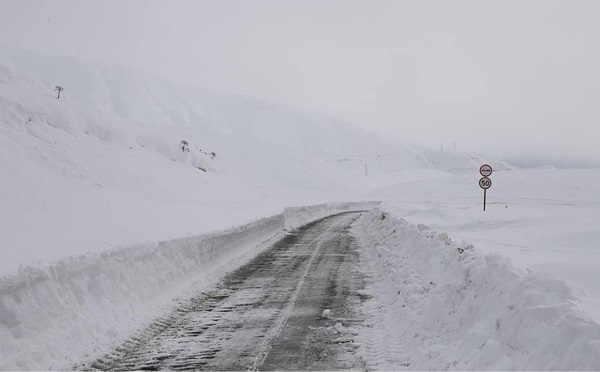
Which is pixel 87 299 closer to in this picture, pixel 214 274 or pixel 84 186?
pixel 214 274

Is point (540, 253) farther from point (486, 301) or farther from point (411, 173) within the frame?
point (411, 173)

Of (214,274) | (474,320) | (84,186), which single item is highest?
(84,186)

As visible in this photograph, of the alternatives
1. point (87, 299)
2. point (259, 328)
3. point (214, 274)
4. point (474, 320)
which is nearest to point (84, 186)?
point (214, 274)

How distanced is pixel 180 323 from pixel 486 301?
16.1ft

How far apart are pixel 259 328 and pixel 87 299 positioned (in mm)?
2894

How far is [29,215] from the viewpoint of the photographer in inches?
501

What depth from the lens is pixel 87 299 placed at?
849 centimetres

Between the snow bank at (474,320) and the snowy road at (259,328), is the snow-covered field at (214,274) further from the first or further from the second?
the snowy road at (259,328)

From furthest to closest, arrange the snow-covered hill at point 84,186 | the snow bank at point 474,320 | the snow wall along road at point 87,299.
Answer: the snow-covered hill at point 84,186, the snow wall along road at point 87,299, the snow bank at point 474,320

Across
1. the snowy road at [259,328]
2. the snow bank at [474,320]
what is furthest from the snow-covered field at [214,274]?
the snowy road at [259,328]

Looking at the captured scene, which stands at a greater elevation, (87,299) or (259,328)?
(87,299)

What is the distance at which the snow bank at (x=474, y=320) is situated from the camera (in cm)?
499

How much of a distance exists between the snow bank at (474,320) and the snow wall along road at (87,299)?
4.01m

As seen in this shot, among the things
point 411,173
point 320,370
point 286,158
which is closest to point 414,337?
point 320,370
